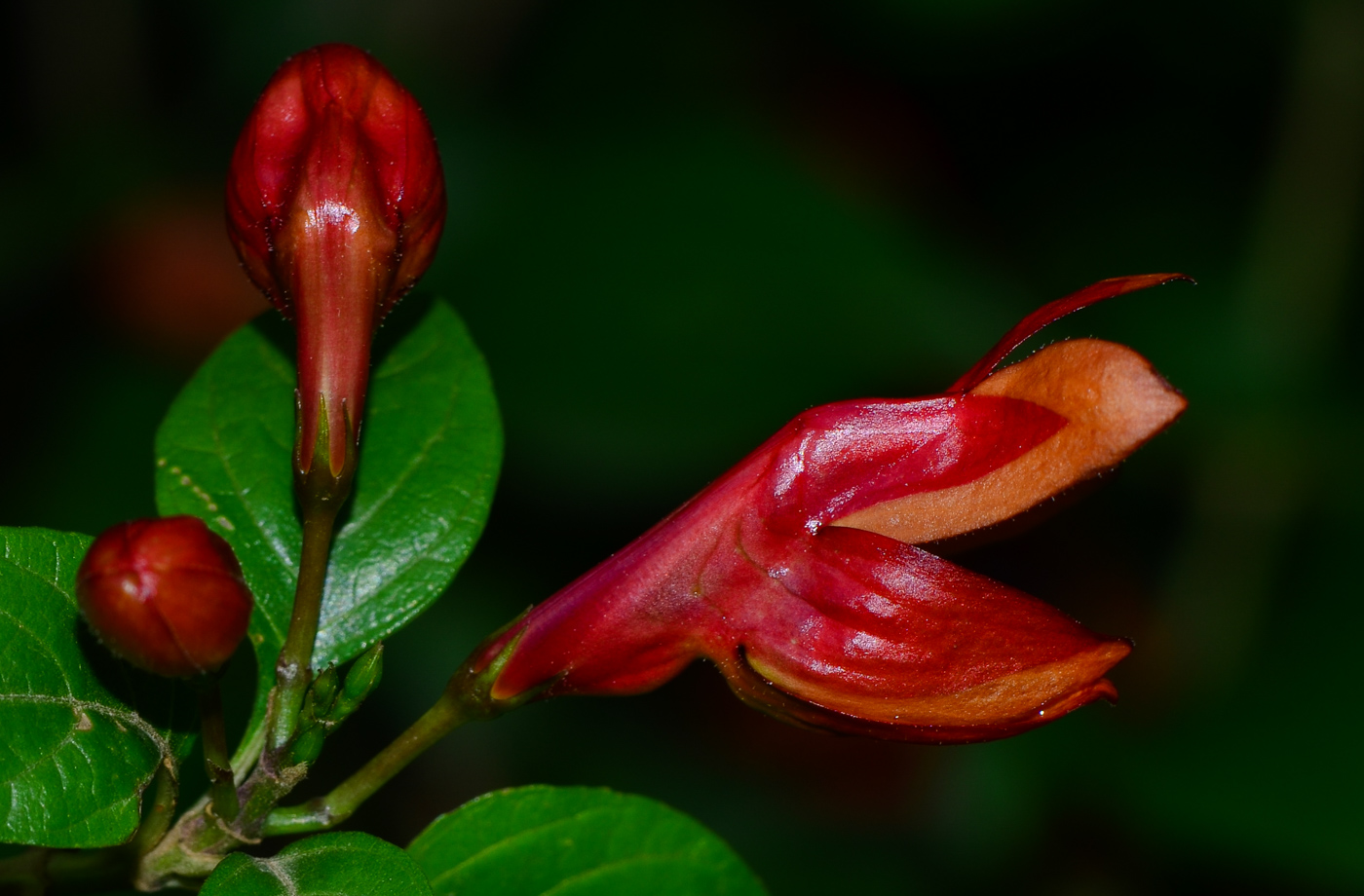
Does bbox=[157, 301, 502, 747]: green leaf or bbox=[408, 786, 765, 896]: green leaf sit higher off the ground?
bbox=[157, 301, 502, 747]: green leaf

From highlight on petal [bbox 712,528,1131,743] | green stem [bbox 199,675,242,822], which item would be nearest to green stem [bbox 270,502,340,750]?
green stem [bbox 199,675,242,822]

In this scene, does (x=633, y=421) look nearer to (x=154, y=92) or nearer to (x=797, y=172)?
(x=797, y=172)

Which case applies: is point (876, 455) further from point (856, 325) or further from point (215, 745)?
point (856, 325)

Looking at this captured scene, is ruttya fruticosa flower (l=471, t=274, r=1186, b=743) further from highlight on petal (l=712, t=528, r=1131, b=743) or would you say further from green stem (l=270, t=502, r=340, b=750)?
green stem (l=270, t=502, r=340, b=750)

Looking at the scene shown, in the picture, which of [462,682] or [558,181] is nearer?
[462,682]

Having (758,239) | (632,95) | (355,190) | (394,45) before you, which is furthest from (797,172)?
(355,190)

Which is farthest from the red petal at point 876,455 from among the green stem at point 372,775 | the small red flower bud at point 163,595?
the small red flower bud at point 163,595
